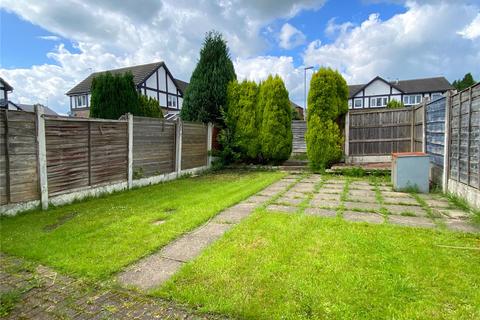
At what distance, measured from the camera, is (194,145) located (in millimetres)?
9633

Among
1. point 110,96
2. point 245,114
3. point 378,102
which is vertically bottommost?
point 245,114

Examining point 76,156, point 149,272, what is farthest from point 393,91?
point 149,272

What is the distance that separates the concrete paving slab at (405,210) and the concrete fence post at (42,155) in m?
6.22

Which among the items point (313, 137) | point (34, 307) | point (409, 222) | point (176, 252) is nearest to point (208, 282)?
point (176, 252)

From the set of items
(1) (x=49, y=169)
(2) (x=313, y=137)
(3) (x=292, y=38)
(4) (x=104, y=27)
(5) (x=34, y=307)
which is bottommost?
(5) (x=34, y=307)

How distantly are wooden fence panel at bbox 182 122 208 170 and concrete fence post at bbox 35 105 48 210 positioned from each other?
432cm

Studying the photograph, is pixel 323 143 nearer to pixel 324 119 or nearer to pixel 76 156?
pixel 324 119

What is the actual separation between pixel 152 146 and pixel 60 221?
3.57 metres

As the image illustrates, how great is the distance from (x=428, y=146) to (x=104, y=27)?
9895 mm

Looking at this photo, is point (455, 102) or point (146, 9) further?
point (146, 9)

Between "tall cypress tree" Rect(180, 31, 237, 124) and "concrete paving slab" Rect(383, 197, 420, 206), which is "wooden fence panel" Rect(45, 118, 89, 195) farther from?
"concrete paving slab" Rect(383, 197, 420, 206)

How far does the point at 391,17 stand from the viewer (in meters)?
8.77

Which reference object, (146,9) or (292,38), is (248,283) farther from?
(292,38)

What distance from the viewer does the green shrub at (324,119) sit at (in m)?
9.67
